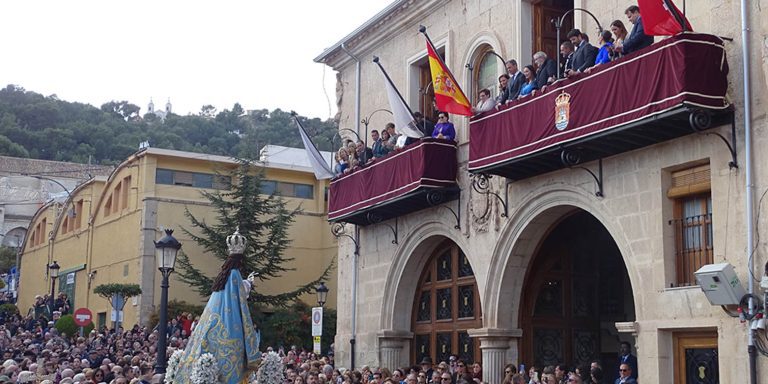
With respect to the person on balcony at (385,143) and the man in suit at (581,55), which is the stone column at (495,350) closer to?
the person on balcony at (385,143)

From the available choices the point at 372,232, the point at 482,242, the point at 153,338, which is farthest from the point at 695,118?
the point at 153,338

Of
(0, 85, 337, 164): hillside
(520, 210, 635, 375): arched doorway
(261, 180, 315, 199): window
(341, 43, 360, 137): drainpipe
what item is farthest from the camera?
(0, 85, 337, 164): hillside

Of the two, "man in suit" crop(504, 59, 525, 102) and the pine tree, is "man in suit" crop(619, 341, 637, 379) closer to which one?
"man in suit" crop(504, 59, 525, 102)

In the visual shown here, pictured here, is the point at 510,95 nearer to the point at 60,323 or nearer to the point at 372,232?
the point at 372,232

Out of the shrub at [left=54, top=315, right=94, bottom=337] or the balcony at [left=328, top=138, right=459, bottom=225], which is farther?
the shrub at [left=54, top=315, right=94, bottom=337]

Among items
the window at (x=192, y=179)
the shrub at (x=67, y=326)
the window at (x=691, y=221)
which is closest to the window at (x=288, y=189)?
the window at (x=192, y=179)

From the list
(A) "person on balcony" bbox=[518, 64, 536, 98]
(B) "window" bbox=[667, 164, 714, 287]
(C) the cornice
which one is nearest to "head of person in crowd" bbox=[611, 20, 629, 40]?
(A) "person on balcony" bbox=[518, 64, 536, 98]

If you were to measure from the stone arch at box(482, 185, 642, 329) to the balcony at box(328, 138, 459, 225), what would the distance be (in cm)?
185

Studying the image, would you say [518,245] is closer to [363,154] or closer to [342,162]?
[363,154]

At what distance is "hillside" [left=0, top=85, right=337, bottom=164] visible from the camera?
2844 inches

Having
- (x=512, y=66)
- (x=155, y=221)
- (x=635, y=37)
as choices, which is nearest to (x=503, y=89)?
(x=512, y=66)

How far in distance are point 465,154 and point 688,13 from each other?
5.96m

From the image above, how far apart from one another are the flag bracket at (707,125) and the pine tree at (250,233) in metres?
21.1

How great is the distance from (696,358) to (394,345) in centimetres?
880
